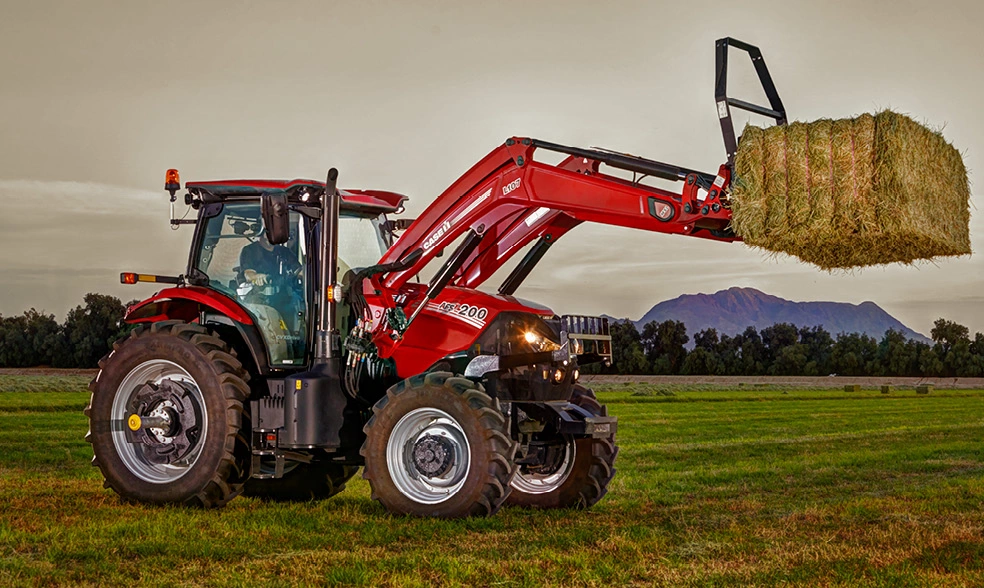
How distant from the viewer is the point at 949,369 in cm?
9294

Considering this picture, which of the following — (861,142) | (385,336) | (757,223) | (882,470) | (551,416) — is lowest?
(882,470)

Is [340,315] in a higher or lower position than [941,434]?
higher

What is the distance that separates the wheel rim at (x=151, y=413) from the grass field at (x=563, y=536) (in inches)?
16.2

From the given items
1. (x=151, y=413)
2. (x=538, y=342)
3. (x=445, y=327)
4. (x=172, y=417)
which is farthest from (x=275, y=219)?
(x=538, y=342)

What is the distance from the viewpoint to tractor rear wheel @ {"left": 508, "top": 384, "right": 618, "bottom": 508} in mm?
10695

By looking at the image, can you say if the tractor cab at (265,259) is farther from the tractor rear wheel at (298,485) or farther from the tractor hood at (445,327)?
the tractor rear wheel at (298,485)

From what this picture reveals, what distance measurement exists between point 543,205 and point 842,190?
8.63 feet

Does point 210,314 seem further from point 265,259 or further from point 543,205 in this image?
point 543,205

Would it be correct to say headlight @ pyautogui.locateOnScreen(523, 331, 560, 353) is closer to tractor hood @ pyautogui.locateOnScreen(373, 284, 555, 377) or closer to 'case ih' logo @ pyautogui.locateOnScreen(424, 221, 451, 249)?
tractor hood @ pyautogui.locateOnScreen(373, 284, 555, 377)

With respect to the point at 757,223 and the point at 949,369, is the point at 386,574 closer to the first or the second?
the point at 757,223

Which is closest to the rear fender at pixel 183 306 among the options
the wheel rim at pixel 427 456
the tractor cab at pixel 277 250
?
the tractor cab at pixel 277 250

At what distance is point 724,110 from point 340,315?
3866 mm

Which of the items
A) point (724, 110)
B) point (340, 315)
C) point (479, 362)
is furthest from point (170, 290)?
point (724, 110)

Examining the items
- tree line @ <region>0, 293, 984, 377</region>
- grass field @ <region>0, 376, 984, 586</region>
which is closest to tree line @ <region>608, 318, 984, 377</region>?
tree line @ <region>0, 293, 984, 377</region>
